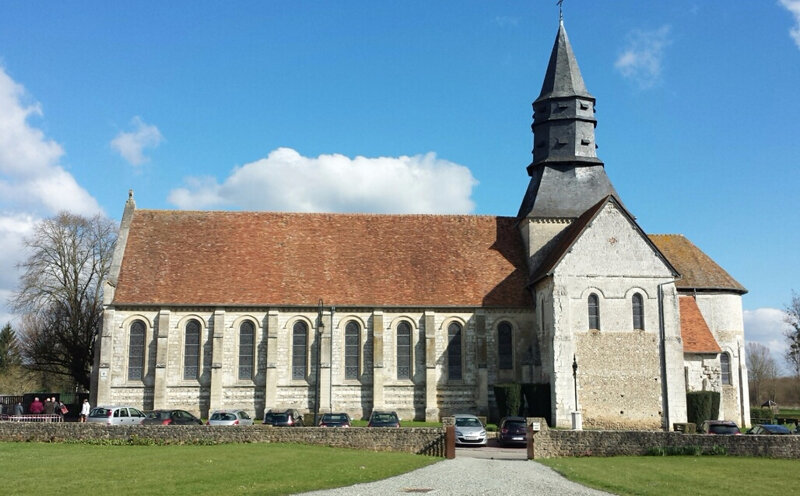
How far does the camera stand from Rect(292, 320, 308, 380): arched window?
36.8 metres

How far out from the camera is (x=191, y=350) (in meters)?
36.6

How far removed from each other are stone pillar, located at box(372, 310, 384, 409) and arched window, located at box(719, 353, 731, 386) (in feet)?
56.7

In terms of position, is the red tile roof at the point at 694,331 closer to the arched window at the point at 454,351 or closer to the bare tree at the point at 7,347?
the arched window at the point at 454,351

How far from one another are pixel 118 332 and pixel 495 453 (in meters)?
19.9

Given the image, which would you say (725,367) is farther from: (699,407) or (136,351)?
(136,351)

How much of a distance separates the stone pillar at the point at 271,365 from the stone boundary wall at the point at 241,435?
10800mm

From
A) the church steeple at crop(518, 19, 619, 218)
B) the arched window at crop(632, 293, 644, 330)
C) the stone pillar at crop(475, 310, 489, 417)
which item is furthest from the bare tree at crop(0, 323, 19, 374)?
the arched window at crop(632, 293, 644, 330)

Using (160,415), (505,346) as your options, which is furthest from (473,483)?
(505,346)

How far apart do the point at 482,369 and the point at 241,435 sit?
49.5 ft

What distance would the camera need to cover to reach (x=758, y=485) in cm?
1750

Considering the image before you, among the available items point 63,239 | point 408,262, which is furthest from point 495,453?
point 63,239

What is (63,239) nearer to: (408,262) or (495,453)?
(408,262)

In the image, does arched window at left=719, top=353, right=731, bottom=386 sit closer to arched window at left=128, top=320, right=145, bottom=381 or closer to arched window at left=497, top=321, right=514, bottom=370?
arched window at left=497, top=321, right=514, bottom=370

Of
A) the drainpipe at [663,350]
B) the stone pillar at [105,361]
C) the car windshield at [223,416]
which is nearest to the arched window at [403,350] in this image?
the car windshield at [223,416]
